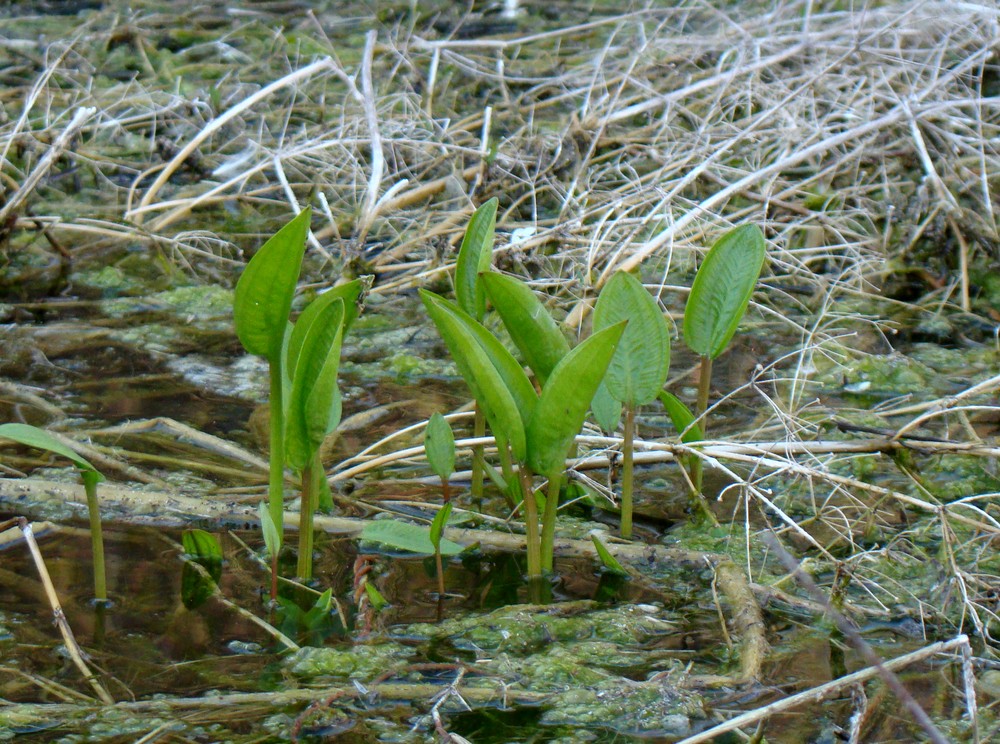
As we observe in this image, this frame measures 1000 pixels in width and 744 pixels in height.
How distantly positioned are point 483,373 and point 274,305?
303mm

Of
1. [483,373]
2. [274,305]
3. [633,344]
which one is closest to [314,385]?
[274,305]

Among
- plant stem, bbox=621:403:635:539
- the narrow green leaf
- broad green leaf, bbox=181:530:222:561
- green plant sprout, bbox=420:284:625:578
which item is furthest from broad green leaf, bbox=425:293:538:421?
broad green leaf, bbox=181:530:222:561

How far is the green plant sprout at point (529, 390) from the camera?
1.50 metres

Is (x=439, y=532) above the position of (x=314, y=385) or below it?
below

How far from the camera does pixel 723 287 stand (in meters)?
1.85

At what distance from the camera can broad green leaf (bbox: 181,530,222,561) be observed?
1732mm

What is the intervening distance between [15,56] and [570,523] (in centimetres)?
360

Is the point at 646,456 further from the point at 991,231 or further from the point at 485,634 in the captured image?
the point at 991,231

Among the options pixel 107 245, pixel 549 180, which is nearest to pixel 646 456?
pixel 549 180

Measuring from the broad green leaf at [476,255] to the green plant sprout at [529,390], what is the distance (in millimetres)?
205

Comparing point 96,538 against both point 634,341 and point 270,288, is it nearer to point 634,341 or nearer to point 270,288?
point 270,288

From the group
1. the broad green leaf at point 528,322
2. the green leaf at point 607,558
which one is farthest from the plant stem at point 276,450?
the green leaf at point 607,558

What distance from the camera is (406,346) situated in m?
2.87

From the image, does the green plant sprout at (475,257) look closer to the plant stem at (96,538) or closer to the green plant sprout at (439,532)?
the green plant sprout at (439,532)
